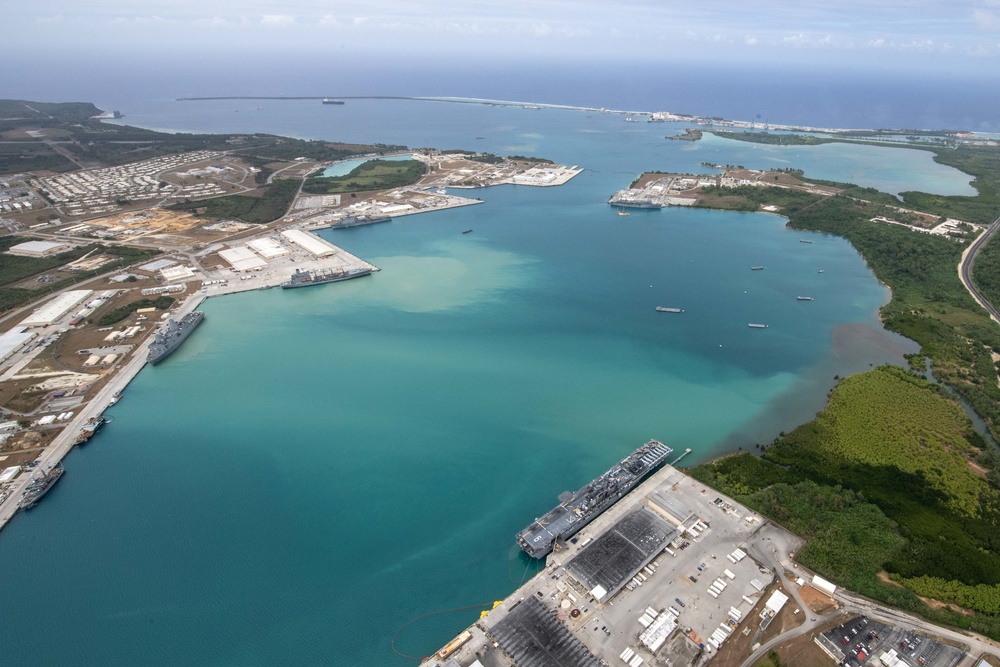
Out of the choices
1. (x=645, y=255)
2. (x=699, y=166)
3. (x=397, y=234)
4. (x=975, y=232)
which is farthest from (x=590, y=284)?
(x=699, y=166)

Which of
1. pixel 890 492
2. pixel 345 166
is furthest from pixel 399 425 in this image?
pixel 345 166

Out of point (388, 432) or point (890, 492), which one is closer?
point (890, 492)

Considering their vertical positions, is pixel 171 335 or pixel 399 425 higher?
pixel 171 335

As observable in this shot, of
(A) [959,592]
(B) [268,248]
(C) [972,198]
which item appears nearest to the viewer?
(A) [959,592]

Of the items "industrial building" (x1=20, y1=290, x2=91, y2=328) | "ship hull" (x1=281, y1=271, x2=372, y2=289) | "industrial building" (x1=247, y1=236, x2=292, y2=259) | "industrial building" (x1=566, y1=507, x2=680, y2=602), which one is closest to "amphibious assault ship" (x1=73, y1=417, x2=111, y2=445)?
"industrial building" (x1=20, y1=290, x2=91, y2=328)

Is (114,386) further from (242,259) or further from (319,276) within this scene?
(242,259)

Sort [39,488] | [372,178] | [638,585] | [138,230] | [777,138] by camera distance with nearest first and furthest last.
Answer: [638,585]
[39,488]
[138,230]
[372,178]
[777,138]

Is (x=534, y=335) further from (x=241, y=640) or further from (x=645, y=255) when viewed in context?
(x=241, y=640)
